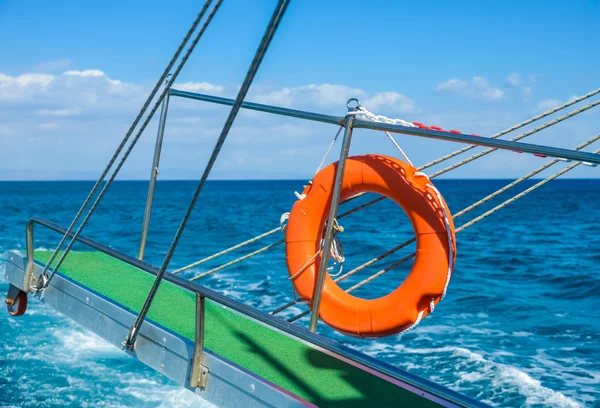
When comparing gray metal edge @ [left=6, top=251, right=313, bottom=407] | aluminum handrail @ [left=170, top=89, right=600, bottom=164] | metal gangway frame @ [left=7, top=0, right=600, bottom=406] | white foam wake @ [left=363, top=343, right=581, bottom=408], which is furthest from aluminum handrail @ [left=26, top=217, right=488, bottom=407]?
white foam wake @ [left=363, top=343, right=581, bottom=408]

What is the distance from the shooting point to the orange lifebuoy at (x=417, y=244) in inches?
93.4

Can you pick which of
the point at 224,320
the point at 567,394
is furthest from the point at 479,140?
the point at 567,394

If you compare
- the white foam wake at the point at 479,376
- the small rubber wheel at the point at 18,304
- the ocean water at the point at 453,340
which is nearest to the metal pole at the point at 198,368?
the small rubber wheel at the point at 18,304

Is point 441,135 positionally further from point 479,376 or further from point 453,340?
point 453,340

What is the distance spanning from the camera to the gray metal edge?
6.49ft

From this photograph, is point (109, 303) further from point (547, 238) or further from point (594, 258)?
point (547, 238)

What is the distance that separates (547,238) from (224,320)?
1827 centimetres

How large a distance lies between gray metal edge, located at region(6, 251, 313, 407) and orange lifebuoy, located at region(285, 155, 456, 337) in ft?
1.79

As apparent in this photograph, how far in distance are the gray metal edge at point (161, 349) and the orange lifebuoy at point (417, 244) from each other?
55 centimetres

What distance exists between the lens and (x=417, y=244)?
2451mm

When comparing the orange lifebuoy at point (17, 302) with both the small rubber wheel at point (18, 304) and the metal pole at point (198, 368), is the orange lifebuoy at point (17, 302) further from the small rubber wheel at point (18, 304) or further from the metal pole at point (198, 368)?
the metal pole at point (198, 368)

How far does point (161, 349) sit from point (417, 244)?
1047mm

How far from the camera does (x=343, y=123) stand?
2.31 metres

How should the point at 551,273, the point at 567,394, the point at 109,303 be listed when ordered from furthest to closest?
the point at 551,273 → the point at 567,394 → the point at 109,303
